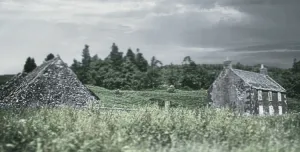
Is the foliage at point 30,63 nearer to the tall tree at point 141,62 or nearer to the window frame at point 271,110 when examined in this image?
the tall tree at point 141,62

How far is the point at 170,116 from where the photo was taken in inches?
508

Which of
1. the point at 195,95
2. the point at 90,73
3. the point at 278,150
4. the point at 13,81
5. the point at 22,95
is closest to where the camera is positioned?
the point at 278,150

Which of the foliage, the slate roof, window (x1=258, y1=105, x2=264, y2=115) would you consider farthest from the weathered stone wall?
the foliage

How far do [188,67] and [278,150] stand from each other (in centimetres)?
7931

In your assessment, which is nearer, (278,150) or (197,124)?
(278,150)

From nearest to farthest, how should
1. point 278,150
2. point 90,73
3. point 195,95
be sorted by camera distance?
point 278,150
point 195,95
point 90,73

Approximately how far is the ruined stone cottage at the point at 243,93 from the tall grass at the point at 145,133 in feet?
115

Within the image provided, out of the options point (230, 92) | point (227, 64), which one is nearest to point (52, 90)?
point (230, 92)

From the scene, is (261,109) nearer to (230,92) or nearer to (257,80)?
(230,92)

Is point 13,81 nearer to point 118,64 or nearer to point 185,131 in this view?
point 185,131

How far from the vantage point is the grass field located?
877cm

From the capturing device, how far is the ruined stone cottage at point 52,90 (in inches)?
1078

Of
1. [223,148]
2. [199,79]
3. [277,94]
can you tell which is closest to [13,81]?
[223,148]

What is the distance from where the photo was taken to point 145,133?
37.4 feet
